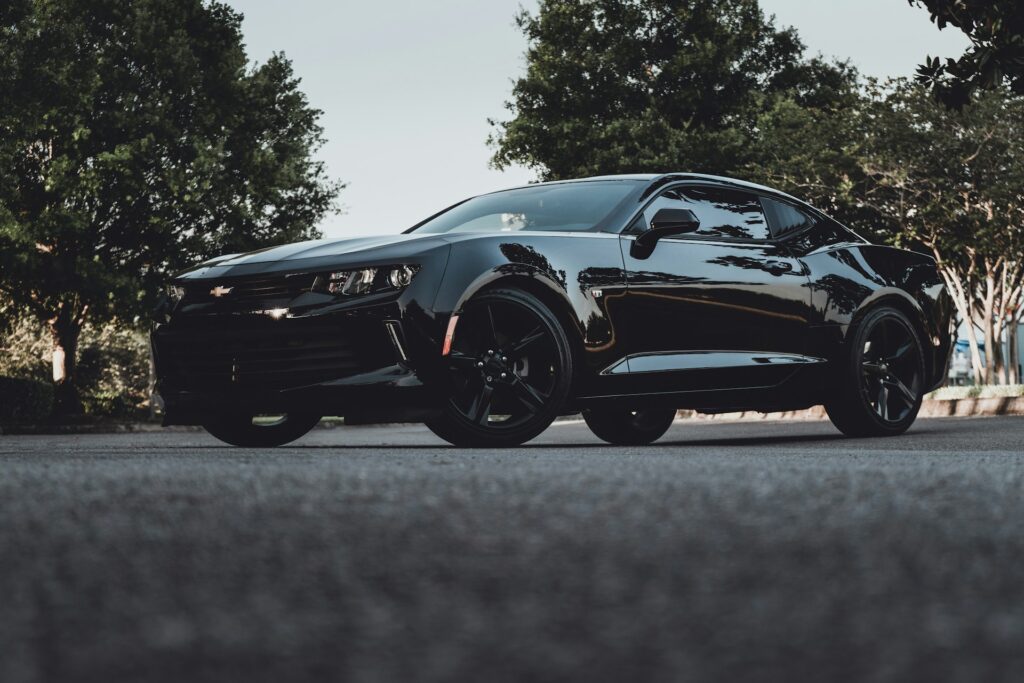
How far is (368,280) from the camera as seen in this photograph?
6.46 meters

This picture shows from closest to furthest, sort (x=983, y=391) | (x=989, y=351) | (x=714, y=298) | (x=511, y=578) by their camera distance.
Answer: (x=511, y=578) < (x=714, y=298) < (x=983, y=391) < (x=989, y=351)

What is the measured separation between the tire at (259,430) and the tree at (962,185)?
18801mm

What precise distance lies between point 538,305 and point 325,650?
5.06m

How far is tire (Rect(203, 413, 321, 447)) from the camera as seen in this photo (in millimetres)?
7734

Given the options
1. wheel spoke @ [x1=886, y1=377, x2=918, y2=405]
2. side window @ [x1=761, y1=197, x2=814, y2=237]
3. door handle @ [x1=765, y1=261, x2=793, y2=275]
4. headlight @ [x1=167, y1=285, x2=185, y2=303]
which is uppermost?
side window @ [x1=761, y1=197, x2=814, y2=237]

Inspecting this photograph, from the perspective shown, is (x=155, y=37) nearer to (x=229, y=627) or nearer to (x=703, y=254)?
(x=703, y=254)

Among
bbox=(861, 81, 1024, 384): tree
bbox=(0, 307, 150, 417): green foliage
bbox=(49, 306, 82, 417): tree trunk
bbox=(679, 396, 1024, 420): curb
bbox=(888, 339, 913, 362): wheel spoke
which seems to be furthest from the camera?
bbox=(0, 307, 150, 417): green foliage

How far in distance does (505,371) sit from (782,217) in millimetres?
2649

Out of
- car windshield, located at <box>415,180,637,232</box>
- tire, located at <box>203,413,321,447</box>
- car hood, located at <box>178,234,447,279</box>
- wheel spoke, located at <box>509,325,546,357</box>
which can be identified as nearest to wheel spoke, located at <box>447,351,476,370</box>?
wheel spoke, located at <box>509,325,546,357</box>

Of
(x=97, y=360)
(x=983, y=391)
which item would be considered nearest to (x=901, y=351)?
(x=983, y=391)

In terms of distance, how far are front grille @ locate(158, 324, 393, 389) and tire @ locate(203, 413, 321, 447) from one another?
2.57 ft

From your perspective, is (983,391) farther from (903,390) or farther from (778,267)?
(778,267)

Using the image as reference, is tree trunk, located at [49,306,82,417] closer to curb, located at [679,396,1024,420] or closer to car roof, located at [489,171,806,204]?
curb, located at [679,396,1024,420]

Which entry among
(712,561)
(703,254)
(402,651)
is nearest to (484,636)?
(402,651)
